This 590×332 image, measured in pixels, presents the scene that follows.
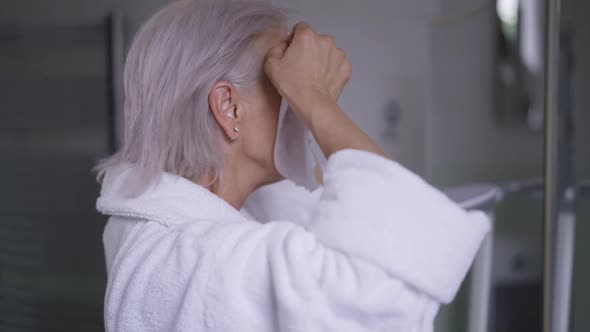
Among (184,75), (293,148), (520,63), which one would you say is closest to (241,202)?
(293,148)

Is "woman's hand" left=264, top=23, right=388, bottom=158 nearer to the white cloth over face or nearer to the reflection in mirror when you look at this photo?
the white cloth over face

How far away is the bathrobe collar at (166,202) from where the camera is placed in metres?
0.71

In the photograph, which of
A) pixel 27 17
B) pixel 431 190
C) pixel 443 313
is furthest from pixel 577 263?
pixel 27 17

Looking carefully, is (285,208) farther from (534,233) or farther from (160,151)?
(534,233)

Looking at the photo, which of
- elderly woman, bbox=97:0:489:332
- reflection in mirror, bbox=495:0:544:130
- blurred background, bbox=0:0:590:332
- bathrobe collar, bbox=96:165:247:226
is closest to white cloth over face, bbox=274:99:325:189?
elderly woman, bbox=97:0:489:332

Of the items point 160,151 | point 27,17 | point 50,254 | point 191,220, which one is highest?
point 27,17

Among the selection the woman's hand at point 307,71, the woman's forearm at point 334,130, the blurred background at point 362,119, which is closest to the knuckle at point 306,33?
the woman's hand at point 307,71

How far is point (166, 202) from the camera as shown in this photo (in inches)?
28.5

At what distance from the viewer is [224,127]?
2.55ft

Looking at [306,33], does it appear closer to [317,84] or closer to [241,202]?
[317,84]

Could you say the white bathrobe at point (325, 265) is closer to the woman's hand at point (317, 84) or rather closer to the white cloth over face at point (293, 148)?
the woman's hand at point (317, 84)

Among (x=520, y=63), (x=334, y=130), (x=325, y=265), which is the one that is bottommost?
(x=325, y=265)

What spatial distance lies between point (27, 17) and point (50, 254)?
0.88m

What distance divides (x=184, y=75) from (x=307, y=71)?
7.3 inches
